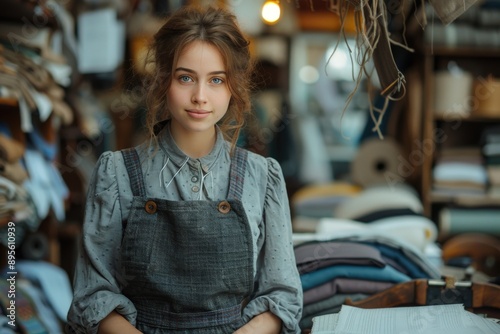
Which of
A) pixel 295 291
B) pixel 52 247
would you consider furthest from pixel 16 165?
pixel 295 291

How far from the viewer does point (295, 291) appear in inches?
51.4

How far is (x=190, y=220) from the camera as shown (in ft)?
3.99

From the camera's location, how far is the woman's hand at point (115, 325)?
3.98 feet


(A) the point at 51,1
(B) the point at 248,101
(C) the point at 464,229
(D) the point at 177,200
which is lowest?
(C) the point at 464,229

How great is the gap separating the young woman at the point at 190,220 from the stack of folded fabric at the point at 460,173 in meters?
2.34

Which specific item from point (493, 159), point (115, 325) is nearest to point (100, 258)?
point (115, 325)

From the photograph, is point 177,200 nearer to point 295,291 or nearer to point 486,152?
point 295,291

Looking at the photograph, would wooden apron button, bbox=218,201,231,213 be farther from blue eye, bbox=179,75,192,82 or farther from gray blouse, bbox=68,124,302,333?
blue eye, bbox=179,75,192,82

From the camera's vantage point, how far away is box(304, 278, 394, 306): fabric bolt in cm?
158

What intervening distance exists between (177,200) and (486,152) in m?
2.54

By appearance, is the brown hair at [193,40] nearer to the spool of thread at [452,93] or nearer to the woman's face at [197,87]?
the woman's face at [197,87]

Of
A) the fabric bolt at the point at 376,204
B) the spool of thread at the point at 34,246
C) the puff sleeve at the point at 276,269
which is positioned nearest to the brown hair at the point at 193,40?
the puff sleeve at the point at 276,269

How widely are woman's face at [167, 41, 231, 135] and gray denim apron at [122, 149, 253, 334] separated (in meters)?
0.16

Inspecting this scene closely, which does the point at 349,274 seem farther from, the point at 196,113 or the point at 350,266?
the point at 196,113
